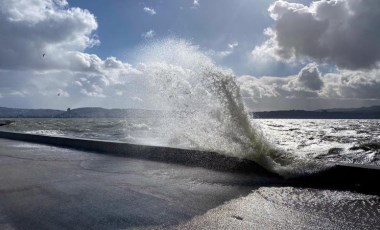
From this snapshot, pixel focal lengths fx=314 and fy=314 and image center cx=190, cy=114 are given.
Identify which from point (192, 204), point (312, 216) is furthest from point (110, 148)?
point (312, 216)

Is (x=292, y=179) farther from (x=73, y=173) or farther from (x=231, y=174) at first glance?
(x=73, y=173)

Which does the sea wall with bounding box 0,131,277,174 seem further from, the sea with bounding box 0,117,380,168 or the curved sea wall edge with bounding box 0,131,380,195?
the sea with bounding box 0,117,380,168

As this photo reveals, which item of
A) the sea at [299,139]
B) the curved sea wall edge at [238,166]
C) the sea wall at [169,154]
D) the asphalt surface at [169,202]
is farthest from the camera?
the sea at [299,139]

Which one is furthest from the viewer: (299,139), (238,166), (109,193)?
(299,139)

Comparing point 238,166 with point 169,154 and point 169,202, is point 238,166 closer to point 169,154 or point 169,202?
point 169,154

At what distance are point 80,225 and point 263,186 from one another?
2362 mm

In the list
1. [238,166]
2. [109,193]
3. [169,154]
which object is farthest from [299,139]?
[109,193]

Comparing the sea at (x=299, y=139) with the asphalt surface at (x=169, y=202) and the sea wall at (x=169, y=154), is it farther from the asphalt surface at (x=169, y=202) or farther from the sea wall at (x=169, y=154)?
the asphalt surface at (x=169, y=202)

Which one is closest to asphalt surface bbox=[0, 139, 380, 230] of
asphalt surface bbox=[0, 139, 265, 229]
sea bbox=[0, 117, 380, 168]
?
asphalt surface bbox=[0, 139, 265, 229]

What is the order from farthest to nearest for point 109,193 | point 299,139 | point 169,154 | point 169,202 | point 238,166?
point 299,139 < point 169,154 < point 238,166 < point 109,193 < point 169,202

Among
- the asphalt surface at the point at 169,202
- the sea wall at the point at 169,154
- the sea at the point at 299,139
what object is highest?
the sea wall at the point at 169,154

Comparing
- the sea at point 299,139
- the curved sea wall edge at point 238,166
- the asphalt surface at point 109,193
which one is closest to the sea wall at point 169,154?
the curved sea wall edge at point 238,166

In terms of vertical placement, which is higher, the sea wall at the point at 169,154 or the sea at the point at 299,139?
the sea wall at the point at 169,154

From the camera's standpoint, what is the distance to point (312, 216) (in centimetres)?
278
